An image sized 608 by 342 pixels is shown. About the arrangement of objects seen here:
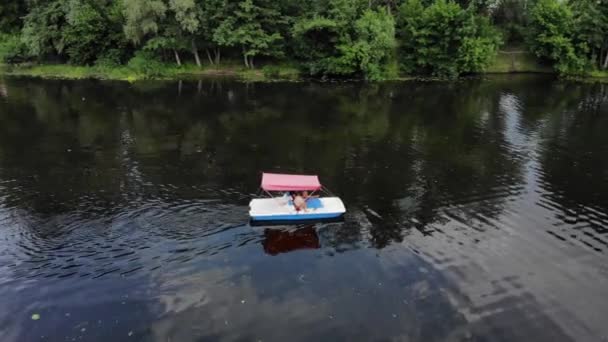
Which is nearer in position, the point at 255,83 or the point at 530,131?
the point at 530,131

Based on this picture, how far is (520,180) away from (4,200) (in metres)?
32.6

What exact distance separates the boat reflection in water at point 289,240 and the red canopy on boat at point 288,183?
7.55ft

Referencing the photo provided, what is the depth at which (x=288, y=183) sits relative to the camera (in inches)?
1086

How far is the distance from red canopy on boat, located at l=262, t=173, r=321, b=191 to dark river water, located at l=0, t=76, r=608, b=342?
215 cm

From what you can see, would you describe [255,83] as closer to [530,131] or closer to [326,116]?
[326,116]

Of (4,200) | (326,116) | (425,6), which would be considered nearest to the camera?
(4,200)

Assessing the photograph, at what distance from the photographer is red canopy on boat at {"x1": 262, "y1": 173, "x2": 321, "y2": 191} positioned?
27.2m

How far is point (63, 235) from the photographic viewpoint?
24422 millimetres

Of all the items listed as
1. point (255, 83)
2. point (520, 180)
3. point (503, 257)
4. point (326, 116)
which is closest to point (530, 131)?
point (520, 180)

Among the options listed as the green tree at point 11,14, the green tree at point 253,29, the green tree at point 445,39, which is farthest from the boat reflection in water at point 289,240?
the green tree at point 11,14

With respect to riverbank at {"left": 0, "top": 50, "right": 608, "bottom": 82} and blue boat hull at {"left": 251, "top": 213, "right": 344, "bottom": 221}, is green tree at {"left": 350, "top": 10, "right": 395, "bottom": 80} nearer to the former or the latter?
riverbank at {"left": 0, "top": 50, "right": 608, "bottom": 82}

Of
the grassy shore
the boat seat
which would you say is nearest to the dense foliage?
the grassy shore

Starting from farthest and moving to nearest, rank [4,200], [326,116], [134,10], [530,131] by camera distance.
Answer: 1. [134,10]
2. [326,116]
3. [530,131]
4. [4,200]

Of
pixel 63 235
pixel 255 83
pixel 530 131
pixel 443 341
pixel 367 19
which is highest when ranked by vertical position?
pixel 367 19
